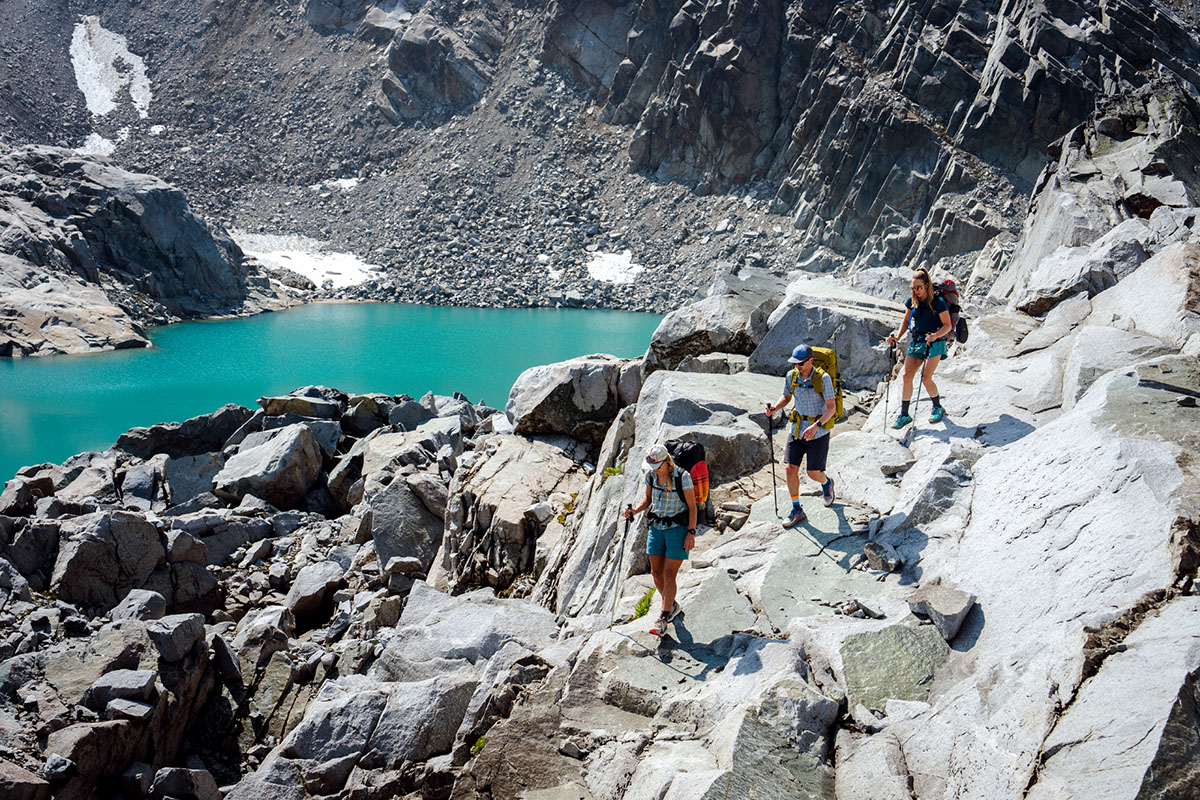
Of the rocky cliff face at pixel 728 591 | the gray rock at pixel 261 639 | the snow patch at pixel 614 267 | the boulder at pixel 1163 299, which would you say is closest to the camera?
the rocky cliff face at pixel 728 591

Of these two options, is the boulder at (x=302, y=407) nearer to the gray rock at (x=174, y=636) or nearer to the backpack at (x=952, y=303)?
the gray rock at (x=174, y=636)

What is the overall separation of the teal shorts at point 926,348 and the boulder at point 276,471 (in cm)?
1596

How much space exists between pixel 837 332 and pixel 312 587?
11026mm

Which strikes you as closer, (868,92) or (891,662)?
(891,662)

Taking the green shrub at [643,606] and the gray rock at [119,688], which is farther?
the gray rock at [119,688]

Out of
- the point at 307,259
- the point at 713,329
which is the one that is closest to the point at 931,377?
the point at 713,329

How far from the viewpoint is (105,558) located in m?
14.7

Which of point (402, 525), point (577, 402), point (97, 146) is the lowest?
point (402, 525)

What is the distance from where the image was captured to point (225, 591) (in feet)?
52.4

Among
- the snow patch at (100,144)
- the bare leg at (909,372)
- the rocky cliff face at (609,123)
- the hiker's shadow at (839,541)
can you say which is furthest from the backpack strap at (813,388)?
the snow patch at (100,144)

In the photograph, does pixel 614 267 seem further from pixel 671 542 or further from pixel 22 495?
pixel 671 542

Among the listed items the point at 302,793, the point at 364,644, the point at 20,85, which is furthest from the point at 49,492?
the point at 20,85

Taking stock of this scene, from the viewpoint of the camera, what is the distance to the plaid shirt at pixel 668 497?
7.40 metres

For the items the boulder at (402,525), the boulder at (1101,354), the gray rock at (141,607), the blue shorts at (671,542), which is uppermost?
the boulder at (1101,354)
